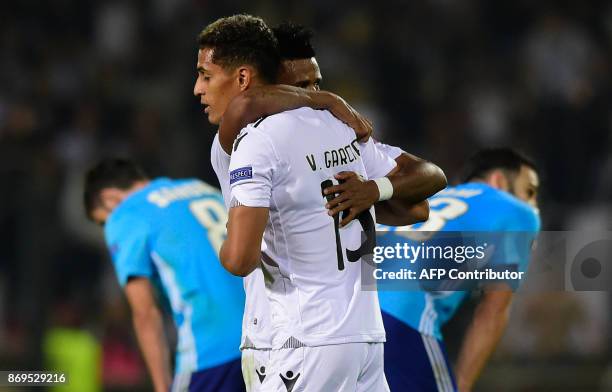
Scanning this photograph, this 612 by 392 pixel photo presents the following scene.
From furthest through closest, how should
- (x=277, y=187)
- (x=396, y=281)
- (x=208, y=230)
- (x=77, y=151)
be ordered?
(x=77, y=151)
(x=208, y=230)
(x=396, y=281)
(x=277, y=187)

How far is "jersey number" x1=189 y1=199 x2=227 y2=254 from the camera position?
190 inches

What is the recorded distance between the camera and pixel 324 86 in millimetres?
10156

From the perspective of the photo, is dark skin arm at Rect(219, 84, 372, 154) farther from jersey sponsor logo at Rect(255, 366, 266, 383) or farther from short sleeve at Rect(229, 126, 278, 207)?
jersey sponsor logo at Rect(255, 366, 266, 383)

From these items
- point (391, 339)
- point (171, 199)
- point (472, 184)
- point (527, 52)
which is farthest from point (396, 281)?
point (527, 52)

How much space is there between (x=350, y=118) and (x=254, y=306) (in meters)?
0.66

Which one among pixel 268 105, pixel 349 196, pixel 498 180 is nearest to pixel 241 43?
pixel 268 105

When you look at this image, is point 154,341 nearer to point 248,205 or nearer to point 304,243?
point 304,243

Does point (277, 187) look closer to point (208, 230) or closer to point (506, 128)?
point (208, 230)

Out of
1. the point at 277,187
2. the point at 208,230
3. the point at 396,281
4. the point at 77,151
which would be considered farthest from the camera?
the point at 77,151

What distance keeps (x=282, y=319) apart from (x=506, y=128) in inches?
288

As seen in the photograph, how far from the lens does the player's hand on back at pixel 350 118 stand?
3377 mm

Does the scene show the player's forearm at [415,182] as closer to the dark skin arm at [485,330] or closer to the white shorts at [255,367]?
the white shorts at [255,367]

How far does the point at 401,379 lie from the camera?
14.8ft

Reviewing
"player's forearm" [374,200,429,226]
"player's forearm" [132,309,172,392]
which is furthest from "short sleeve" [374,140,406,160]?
"player's forearm" [132,309,172,392]
